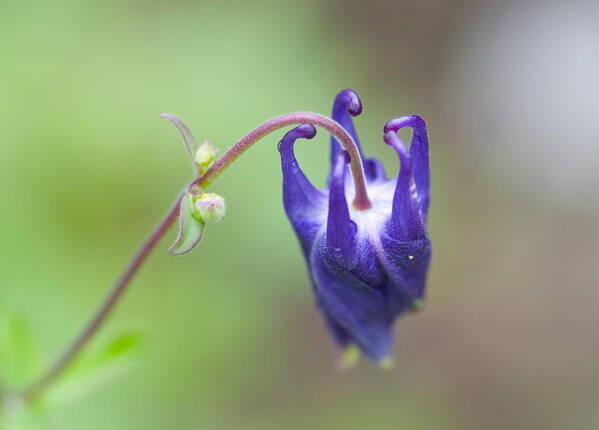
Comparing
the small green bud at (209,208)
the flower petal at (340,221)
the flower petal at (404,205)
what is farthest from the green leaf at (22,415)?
the flower petal at (404,205)

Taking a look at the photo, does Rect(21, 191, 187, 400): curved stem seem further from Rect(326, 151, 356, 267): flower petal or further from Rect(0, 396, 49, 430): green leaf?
Rect(326, 151, 356, 267): flower petal

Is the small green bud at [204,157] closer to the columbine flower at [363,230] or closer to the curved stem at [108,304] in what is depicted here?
the curved stem at [108,304]

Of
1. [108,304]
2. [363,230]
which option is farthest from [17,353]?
[363,230]

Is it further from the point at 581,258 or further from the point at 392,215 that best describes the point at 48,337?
the point at 581,258

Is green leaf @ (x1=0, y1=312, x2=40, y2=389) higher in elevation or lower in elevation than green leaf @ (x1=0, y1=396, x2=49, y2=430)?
higher

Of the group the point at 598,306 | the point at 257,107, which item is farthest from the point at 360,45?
the point at 598,306

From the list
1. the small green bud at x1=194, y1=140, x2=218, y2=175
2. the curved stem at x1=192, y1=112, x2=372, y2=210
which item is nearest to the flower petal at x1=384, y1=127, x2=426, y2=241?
the curved stem at x1=192, y1=112, x2=372, y2=210
